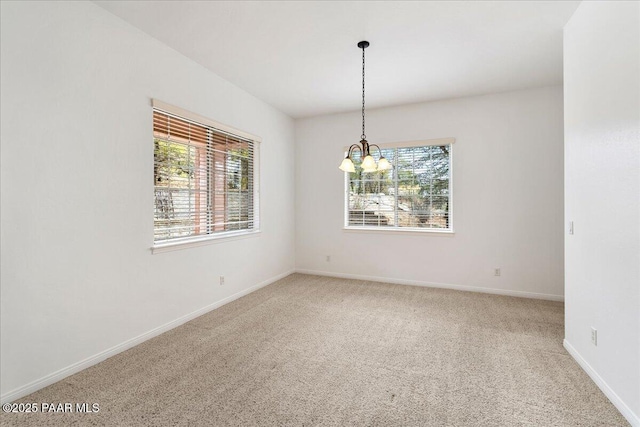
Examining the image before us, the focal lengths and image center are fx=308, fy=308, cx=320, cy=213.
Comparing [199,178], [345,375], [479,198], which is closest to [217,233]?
[199,178]

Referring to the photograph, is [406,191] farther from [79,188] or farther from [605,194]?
[79,188]

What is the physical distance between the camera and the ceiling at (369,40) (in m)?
2.50

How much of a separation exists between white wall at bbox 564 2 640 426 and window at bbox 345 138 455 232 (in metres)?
2.09

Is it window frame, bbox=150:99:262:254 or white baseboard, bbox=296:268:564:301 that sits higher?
window frame, bbox=150:99:262:254

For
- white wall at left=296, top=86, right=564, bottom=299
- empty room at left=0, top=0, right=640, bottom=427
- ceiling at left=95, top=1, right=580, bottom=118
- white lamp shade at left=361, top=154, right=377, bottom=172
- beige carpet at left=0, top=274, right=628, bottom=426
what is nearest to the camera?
beige carpet at left=0, top=274, right=628, bottom=426

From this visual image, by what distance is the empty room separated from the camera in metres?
1.94

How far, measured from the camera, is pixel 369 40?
2.94 meters

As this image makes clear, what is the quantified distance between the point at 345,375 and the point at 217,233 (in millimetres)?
2413

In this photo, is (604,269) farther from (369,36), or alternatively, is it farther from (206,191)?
(206,191)

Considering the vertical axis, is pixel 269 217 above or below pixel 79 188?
below

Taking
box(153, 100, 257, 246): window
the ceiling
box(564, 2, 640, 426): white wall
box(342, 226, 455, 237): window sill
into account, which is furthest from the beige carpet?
the ceiling

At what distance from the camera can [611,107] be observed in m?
1.97

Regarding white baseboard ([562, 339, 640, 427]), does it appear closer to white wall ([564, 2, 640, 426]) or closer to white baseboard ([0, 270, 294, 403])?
white wall ([564, 2, 640, 426])

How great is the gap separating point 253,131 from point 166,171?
1597 millimetres
